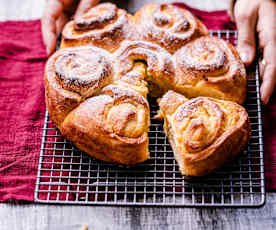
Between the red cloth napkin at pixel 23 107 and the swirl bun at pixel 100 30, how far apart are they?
581 millimetres

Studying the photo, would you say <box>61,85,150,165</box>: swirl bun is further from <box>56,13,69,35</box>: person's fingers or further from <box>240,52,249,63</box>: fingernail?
<box>56,13,69,35</box>: person's fingers

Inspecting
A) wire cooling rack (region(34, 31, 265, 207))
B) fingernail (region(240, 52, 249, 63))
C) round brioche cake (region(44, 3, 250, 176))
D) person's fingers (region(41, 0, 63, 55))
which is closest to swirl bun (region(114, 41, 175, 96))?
round brioche cake (region(44, 3, 250, 176))

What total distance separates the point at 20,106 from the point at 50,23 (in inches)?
34.5

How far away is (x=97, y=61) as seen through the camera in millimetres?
3277

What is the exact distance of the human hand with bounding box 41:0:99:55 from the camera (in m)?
3.92

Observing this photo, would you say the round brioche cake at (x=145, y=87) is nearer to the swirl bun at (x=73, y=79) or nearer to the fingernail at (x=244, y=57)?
the swirl bun at (x=73, y=79)

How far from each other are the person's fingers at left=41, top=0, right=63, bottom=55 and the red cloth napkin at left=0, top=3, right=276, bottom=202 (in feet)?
0.69

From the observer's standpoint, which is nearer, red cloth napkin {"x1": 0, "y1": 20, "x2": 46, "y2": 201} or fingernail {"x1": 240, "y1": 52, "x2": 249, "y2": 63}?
red cloth napkin {"x1": 0, "y1": 20, "x2": 46, "y2": 201}

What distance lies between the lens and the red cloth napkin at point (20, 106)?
328cm

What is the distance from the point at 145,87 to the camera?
3299 mm

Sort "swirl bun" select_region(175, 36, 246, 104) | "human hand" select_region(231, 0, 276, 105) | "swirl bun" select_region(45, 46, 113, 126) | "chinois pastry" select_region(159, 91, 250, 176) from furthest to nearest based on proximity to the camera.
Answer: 1. "human hand" select_region(231, 0, 276, 105)
2. "swirl bun" select_region(175, 36, 246, 104)
3. "swirl bun" select_region(45, 46, 113, 126)
4. "chinois pastry" select_region(159, 91, 250, 176)

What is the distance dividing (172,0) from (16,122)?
222cm

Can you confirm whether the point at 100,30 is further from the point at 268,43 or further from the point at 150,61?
the point at 268,43

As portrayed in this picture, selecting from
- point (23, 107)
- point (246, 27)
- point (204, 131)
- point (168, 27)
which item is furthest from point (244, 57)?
point (23, 107)
